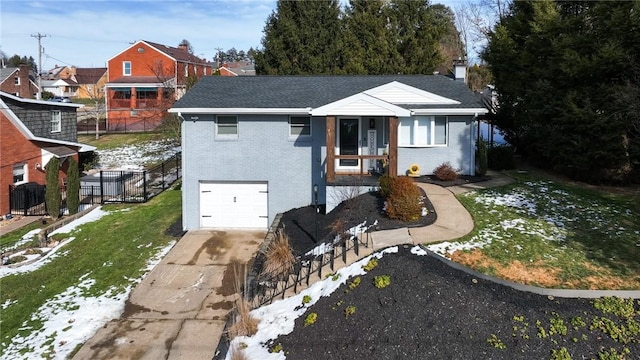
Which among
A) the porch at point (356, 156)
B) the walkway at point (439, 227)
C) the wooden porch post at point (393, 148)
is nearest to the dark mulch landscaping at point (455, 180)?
the walkway at point (439, 227)

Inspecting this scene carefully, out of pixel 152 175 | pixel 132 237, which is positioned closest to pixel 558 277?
pixel 132 237

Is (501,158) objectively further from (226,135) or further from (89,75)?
(89,75)

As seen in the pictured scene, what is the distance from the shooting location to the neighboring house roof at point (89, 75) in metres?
90.5

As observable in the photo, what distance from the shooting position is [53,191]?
66.0ft

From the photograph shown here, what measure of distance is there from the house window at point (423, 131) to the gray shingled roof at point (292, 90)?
0.59 meters

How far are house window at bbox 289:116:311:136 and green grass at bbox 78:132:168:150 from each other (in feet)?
75.3

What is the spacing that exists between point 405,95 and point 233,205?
7.75 metres

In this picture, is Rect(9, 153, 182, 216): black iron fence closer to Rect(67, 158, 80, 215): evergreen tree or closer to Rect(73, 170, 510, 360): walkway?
Rect(67, 158, 80, 215): evergreen tree

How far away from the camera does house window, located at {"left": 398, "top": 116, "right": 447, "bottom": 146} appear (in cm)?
1794

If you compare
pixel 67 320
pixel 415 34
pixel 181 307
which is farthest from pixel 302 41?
A: pixel 67 320

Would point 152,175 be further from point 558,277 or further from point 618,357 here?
point 618,357

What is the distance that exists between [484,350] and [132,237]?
13239mm

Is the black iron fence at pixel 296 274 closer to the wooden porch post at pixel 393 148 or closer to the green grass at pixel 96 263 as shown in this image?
the green grass at pixel 96 263

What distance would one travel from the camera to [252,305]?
32.7 ft
